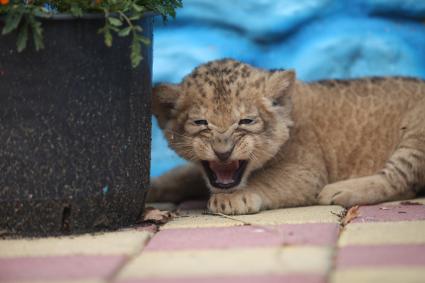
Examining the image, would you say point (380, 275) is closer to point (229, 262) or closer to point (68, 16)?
point (229, 262)

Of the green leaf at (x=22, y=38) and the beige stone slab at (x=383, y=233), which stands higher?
the green leaf at (x=22, y=38)

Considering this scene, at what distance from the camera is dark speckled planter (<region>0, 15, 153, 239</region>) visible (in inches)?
145

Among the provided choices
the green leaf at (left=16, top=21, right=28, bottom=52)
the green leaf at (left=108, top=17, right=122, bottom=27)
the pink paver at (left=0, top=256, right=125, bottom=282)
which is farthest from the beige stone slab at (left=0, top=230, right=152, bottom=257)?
the green leaf at (left=108, top=17, right=122, bottom=27)

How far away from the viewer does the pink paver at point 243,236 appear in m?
3.46

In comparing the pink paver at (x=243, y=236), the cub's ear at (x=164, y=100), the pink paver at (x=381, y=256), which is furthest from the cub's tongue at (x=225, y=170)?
the pink paver at (x=381, y=256)

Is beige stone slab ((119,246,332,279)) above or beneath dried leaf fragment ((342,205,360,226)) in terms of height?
beneath

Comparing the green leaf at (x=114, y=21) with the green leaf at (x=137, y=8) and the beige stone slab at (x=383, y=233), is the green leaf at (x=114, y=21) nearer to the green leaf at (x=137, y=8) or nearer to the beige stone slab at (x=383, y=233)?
the green leaf at (x=137, y=8)

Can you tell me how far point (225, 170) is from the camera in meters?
4.82

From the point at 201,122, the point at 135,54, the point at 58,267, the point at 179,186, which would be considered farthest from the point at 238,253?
the point at 179,186

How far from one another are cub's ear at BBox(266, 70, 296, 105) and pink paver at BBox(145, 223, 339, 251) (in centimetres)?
115

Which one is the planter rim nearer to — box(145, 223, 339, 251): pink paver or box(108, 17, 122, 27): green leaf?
box(108, 17, 122, 27): green leaf

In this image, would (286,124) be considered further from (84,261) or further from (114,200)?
(84,261)

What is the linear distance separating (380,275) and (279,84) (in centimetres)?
218

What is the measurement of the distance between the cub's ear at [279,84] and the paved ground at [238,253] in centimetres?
91
